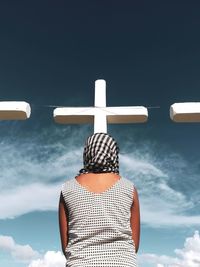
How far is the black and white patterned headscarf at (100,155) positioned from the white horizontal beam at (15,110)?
2.77 metres

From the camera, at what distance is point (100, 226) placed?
3.41m

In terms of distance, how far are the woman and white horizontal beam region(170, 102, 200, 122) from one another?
264 centimetres

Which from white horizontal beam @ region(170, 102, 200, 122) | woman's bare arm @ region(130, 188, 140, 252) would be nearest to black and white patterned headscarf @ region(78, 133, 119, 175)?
woman's bare arm @ region(130, 188, 140, 252)

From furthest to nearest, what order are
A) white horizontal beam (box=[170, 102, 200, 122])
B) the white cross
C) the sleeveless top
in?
the white cross, white horizontal beam (box=[170, 102, 200, 122]), the sleeveless top

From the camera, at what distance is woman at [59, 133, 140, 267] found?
10.9 ft

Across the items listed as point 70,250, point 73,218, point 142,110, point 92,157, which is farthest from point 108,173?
point 142,110

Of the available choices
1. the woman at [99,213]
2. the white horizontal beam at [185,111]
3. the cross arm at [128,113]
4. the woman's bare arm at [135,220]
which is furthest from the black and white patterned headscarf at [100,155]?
the cross arm at [128,113]

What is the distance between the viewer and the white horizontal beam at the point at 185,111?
6.30 m

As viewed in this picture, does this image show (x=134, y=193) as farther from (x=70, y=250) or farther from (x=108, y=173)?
(x=70, y=250)

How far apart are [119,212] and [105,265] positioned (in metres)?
0.43

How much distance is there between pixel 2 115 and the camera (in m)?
6.61

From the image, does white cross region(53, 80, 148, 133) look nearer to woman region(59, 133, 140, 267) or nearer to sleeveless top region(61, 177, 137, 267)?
woman region(59, 133, 140, 267)

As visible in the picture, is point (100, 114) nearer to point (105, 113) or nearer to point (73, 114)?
point (105, 113)

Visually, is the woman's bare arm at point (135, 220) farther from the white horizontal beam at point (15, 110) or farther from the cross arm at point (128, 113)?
the white horizontal beam at point (15, 110)
